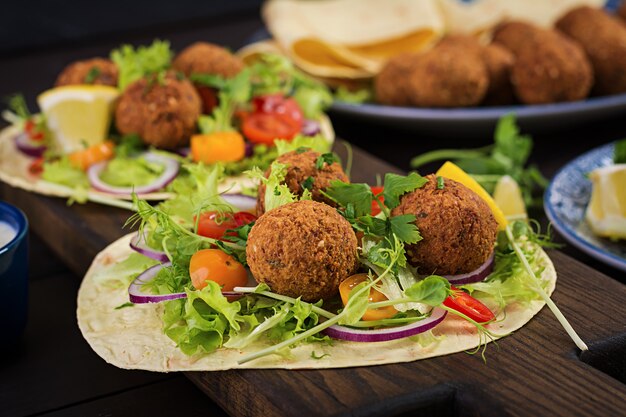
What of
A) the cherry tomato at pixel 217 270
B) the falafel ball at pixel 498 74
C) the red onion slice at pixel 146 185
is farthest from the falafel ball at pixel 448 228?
the falafel ball at pixel 498 74

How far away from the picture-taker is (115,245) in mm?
3129

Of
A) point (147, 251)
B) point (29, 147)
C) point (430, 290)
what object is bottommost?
point (29, 147)

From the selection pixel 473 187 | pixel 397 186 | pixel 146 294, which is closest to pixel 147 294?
pixel 146 294

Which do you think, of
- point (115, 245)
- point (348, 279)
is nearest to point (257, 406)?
point (348, 279)

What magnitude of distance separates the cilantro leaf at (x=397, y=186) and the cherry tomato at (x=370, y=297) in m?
0.25

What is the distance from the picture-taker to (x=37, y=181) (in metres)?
3.75

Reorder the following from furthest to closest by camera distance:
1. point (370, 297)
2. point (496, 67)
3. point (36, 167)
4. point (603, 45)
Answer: point (603, 45)
point (496, 67)
point (36, 167)
point (370, 297)

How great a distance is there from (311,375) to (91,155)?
193 cm

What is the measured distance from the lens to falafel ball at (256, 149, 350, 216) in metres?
2.76

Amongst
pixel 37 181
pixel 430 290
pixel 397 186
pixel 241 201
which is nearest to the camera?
pixel 430 290

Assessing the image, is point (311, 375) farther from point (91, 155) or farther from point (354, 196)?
point (91, 155)

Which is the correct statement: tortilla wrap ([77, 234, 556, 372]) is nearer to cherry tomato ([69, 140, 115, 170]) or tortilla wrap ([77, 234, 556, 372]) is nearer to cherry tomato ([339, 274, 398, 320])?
cherry tomato ([339, 274, 398, 320])

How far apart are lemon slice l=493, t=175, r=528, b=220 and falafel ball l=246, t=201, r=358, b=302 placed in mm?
1093

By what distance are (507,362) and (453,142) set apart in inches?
95.5
